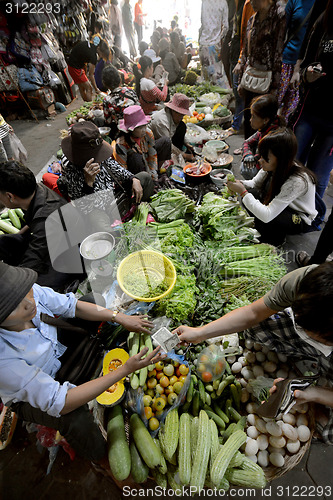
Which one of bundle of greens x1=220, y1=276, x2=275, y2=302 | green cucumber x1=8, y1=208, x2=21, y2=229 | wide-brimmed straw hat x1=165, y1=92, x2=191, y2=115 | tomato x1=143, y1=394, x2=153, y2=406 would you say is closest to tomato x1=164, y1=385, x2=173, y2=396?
tomato x1=143, y1=394, x2=153, y2=406

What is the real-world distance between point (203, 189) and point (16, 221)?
2.90m

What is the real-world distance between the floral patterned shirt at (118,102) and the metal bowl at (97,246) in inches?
106

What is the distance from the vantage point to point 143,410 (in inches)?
69.9

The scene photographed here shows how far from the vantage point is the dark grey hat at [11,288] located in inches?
50.6

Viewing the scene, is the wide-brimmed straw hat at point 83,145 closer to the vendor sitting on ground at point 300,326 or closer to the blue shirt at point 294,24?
the vendor sitting on ground at point 300,326

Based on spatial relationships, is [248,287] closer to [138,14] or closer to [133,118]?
[133,118]

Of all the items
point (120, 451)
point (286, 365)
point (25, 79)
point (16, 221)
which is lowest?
point (286, 365)

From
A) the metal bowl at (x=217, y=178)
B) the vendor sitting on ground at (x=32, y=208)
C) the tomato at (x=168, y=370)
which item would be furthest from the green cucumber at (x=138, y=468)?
the metal bowl at (x=217, y=178)

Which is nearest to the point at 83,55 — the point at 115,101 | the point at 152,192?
the point at 115,101

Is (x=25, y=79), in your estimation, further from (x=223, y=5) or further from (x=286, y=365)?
(x=286, y=365)

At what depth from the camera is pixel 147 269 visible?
8.30ft

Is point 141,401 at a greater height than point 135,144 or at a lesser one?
lesser

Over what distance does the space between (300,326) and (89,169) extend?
263 centimetres

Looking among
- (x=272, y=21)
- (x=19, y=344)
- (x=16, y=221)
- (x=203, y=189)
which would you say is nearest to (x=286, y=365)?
(x=19, y=344)
